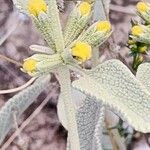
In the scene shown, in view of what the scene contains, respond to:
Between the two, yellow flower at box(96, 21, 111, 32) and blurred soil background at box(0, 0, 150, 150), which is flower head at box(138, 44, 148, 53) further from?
yellow flower at box(96, 21, 111, 32)

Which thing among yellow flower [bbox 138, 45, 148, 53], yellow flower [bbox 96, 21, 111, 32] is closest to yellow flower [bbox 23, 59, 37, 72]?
yellow flower [bbox 96, 21, 111, 32]

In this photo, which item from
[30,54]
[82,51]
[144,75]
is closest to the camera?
[82,51]

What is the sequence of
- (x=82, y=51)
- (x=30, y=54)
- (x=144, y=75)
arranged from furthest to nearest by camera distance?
(x=30, y=54), (x=144, y=75), (x=82, y=51)

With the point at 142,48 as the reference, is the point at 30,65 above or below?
above

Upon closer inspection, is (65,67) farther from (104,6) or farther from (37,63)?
(104,6)

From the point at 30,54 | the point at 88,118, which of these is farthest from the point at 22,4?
the point at 30,54

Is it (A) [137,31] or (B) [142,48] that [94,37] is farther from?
(B) [142,48]
